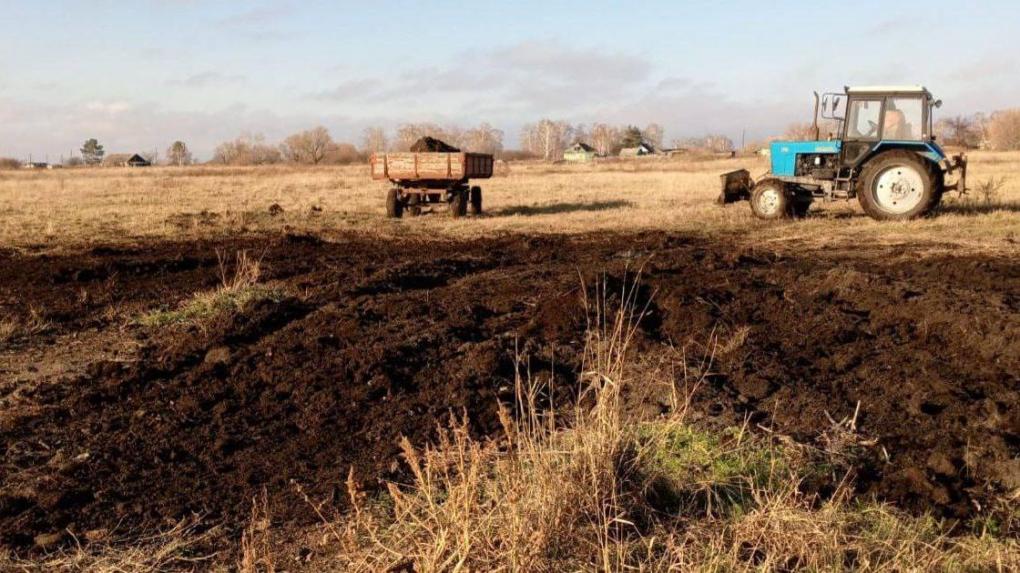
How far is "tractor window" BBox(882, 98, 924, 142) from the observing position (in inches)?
564

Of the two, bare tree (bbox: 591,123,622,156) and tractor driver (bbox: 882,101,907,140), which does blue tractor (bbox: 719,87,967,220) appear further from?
bare tree (bbox: 591,123,622,156)

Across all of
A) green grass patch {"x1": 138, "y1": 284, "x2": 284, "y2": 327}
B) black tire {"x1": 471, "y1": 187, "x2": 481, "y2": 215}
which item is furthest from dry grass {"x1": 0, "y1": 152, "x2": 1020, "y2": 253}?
green grass patch {"x1": 138, "y1": 284, "x2": 284, "y2": 327}

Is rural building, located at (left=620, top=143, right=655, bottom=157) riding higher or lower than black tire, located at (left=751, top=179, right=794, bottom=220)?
higher

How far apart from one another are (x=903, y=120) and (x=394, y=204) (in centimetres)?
972

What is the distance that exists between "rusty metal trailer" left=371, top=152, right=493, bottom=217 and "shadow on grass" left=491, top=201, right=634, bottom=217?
1204mm

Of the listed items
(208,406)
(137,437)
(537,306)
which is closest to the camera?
(137,437)

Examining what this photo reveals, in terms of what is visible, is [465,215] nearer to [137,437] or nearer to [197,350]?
[197,350]

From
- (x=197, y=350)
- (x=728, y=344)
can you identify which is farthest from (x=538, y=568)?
(x=197, y=350)

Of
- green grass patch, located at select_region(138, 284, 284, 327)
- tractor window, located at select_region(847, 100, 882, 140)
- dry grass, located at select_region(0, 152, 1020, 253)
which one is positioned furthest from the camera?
tractor window, located at select_region(847, 100, 882, 140)

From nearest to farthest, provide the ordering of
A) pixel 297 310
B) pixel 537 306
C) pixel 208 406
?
pixel 208 406 → pixel 537 306 → pixel 297 310

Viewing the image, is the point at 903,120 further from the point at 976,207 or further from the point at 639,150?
the point at 639,150

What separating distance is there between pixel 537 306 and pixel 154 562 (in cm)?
364

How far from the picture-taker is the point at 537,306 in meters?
6.35

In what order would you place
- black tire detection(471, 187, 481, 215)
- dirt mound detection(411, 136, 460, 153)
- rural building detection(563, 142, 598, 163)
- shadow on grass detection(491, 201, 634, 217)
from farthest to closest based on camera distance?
rural building detection(563, 142, 598, 163) < shadow on grass detection(491, 201, 634, 217) < dirt mound detection(411, 136, 460, 153) < black tire detection(471, 187, 481, 215)
